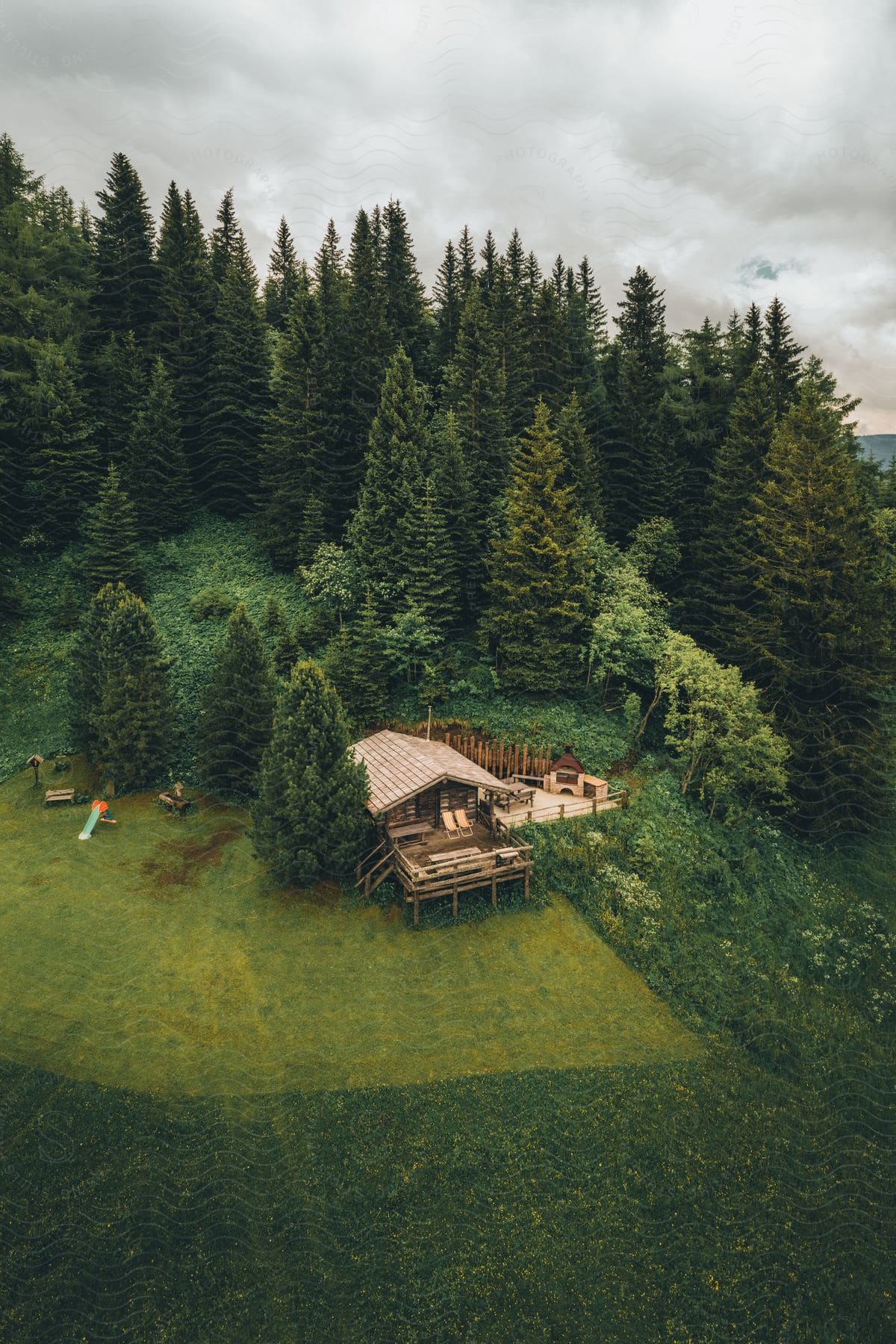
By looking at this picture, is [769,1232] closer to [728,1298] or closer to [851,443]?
[728,1298]

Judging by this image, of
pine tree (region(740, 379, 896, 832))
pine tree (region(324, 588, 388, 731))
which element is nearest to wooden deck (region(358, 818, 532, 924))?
pine tree (region(324, 588, 388, 731))

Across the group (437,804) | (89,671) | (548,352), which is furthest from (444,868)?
(548,352)

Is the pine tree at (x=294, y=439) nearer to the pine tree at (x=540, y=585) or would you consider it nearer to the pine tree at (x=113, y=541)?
the pine tree at (x=113, y=541)

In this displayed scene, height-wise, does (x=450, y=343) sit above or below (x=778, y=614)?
above

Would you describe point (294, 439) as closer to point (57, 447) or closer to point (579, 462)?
point (57, 447)

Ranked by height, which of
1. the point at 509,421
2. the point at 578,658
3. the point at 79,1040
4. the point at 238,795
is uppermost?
the point at 509,421

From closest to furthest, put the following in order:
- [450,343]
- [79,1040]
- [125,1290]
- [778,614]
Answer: [125,1290]
[79,1040]
[778,614]
[450,343]

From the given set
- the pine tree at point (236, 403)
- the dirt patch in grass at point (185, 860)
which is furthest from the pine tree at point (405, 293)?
the dirt patch in grass at point (185, 860)

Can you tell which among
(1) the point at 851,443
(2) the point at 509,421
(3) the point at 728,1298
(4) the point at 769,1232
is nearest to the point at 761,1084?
(4) the point at 769,1232

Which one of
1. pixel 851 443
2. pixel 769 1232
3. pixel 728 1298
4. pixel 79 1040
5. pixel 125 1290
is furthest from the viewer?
pixel 851 443
